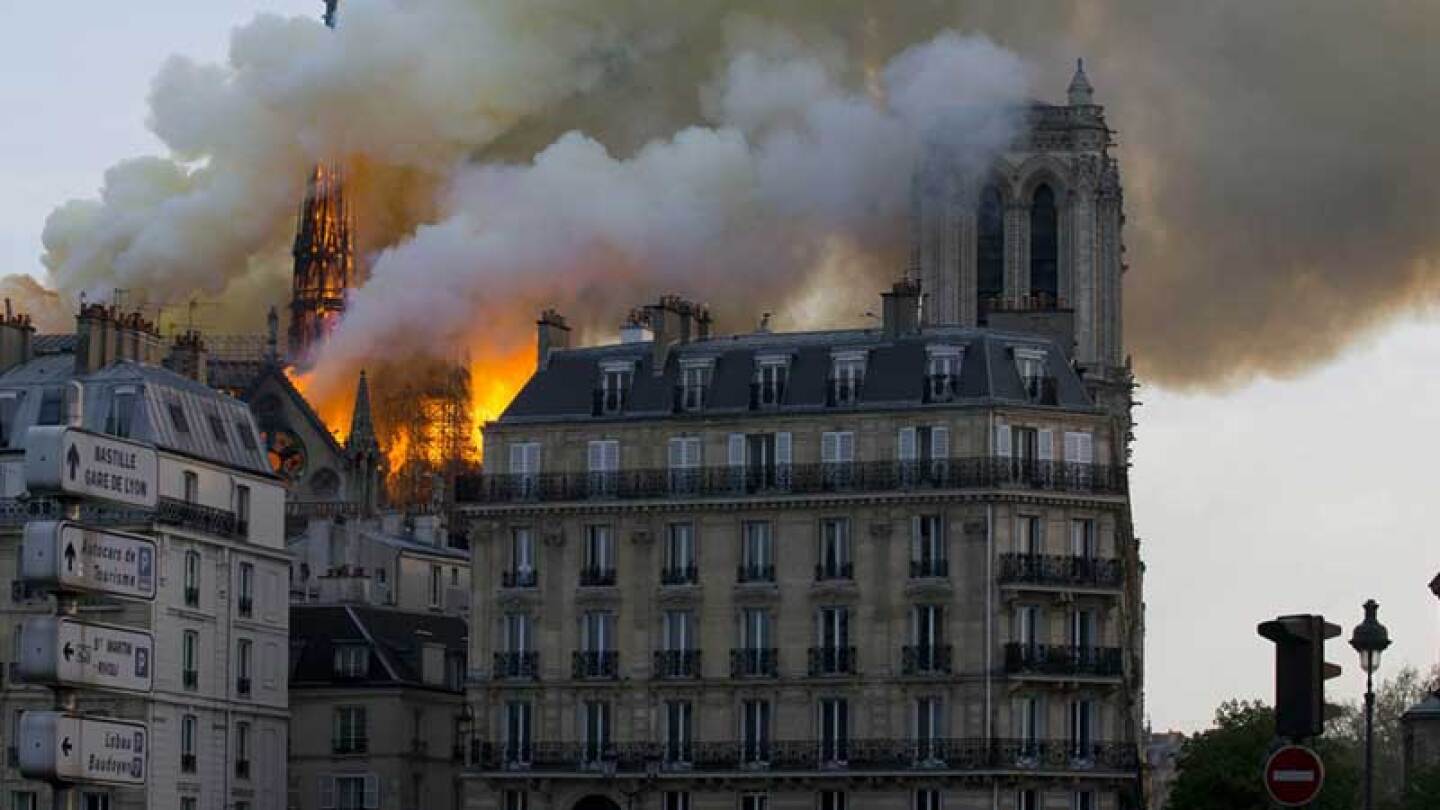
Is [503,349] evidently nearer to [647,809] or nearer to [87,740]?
[647,809]

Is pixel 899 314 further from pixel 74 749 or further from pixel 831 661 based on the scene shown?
pixel 74 749

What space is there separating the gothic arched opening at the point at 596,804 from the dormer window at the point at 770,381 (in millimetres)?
10565

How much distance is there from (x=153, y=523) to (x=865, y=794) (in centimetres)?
1876

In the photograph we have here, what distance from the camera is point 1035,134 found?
158 meters

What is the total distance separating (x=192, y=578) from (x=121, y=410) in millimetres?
4805

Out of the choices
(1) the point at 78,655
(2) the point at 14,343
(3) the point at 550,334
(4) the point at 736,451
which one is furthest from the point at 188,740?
(1) the point at 78,655

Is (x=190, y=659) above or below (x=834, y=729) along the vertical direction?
above

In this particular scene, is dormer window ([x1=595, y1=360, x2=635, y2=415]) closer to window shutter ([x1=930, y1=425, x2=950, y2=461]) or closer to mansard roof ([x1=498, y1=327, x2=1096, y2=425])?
mansard roof ([x1=498, y1=327, x2=1096, y2=425])

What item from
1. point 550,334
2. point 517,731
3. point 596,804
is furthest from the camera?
point 550,334

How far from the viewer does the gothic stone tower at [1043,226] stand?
15625 cm

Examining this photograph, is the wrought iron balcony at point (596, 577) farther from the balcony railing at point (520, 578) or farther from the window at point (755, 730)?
the window at point (755, 730)

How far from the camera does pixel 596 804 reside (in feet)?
331

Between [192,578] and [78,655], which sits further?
[192,578]

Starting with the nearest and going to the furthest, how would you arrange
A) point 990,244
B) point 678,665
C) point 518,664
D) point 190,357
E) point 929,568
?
point 929,568 → point 678,665 → point 518,664 → point 190,357 → point 990,244
